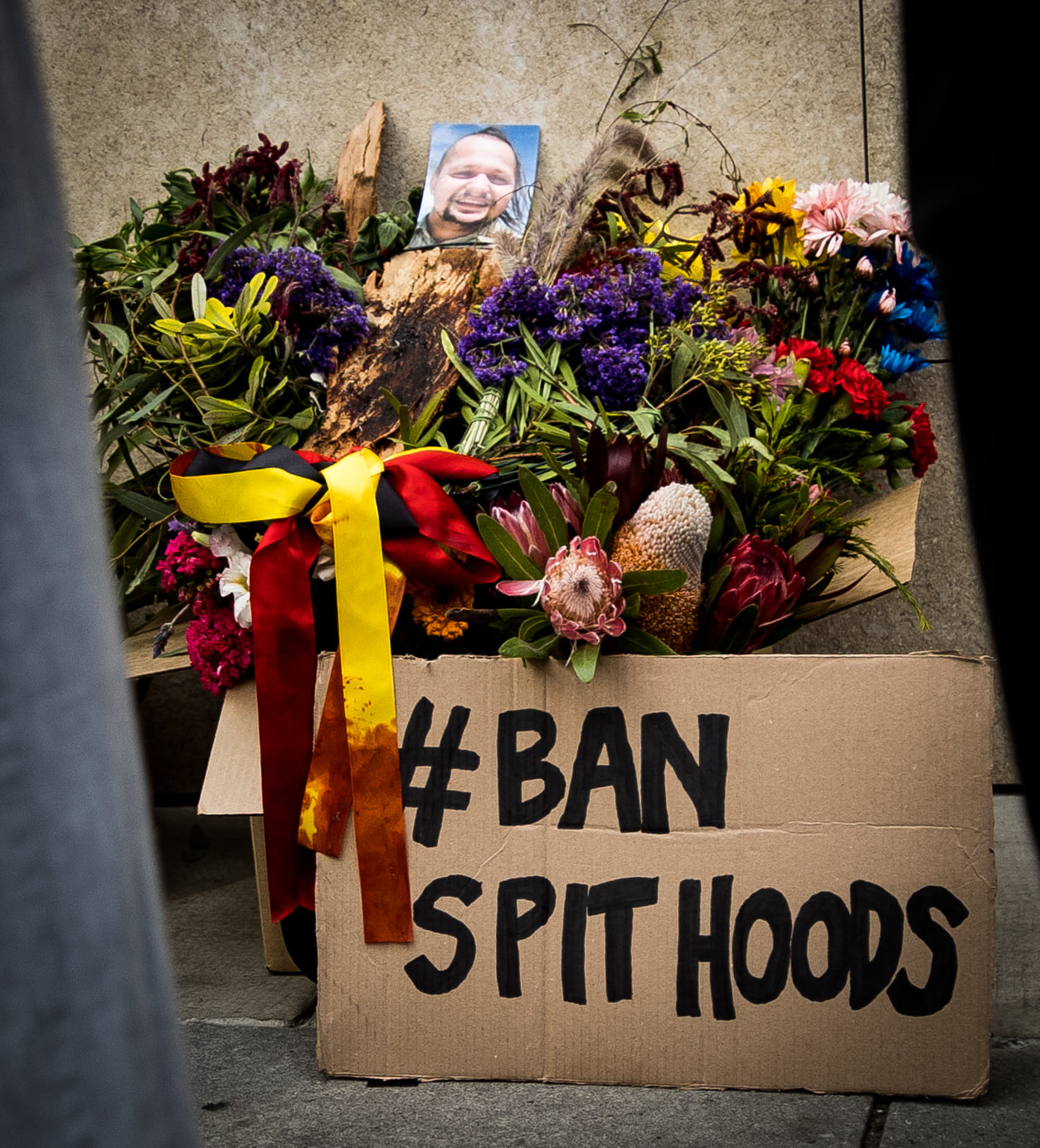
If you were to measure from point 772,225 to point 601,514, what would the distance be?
88cm

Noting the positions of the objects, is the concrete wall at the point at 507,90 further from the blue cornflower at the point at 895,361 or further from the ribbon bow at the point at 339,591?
the ribbon bow at the point at 339,591

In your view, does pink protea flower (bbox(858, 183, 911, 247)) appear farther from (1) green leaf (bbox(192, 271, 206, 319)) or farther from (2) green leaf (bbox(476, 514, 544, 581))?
(1) green leaf (bbox(192, 271, 206, 319))

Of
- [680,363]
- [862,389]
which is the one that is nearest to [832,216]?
[862,389]

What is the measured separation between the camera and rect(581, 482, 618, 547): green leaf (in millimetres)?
1222

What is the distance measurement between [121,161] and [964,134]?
7.67ft

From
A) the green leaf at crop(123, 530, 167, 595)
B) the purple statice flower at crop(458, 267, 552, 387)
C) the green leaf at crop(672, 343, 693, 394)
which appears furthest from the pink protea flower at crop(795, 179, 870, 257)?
the green leaf at crop(123, 530, 167, 595)

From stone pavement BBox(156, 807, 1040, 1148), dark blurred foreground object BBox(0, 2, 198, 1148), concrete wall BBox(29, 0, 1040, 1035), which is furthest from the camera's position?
concrete wall BBox(29, 0, 1040, 1035)

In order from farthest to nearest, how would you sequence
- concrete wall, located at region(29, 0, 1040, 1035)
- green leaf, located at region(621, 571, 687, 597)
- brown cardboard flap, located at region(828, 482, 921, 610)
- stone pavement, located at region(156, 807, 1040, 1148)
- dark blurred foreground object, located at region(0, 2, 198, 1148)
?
concrete wall, located at region(29, 0, 1040, 1035) → brown cardboard flap, located at region(828, 482, 921, 610) → green leaf, located at region(621, 571, 687, 597) → stone pavement, located at region(156, 807, 1040, 1148) → dark blurred foreground object, located at region(0, 2, 198, 1148)

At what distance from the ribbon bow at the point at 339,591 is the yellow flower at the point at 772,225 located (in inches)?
32.5

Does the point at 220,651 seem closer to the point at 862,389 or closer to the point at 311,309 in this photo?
the point at 311,309

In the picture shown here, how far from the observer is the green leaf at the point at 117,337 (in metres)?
1.59

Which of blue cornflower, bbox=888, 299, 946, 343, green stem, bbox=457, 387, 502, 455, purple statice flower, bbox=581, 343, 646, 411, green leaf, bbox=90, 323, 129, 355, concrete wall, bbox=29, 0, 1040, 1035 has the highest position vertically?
concrete wall, bbox=29, 0, 1040, 1035

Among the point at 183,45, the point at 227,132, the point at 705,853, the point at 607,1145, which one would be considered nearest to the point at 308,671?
the point at 705,853

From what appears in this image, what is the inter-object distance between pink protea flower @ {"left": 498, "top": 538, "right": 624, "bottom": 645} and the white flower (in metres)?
0.43
